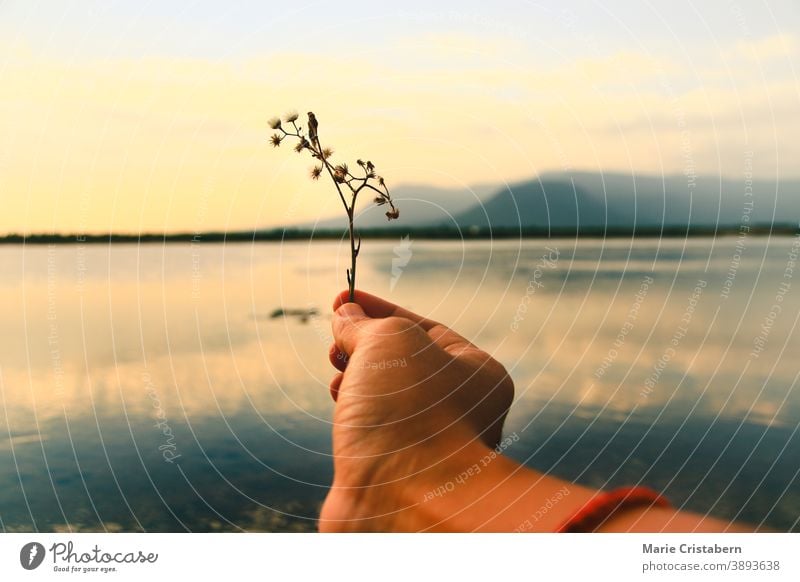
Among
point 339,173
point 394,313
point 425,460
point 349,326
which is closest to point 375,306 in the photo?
point 394,313

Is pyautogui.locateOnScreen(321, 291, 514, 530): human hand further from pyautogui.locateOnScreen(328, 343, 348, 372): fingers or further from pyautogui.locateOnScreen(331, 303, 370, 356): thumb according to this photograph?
pyautogui.locateOnScreen(328, 343, 348, 372): fingers

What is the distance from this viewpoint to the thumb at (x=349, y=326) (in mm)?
2654

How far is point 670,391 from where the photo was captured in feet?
13.4

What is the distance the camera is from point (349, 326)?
2697 millimetres

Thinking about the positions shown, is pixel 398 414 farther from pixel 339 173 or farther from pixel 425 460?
pixel 339 173

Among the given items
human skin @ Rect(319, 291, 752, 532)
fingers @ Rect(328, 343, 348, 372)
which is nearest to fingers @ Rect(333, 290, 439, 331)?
fingers @ Rect(328, 343, 348, 372)

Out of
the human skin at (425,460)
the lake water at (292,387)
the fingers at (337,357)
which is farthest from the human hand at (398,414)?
the lake water at (292,387)

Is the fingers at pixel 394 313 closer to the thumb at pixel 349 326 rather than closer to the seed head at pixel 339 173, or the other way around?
the thumb at pixel 349 326

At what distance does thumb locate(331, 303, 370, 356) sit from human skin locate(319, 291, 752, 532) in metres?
0.05

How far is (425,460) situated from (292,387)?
1.53 metres

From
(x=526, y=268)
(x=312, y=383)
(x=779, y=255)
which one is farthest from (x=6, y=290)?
(x=779, y=255)

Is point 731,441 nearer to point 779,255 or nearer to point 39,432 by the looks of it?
point 779,255

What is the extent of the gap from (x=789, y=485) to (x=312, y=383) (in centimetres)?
220

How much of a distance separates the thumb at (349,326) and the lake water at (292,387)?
170 mm
